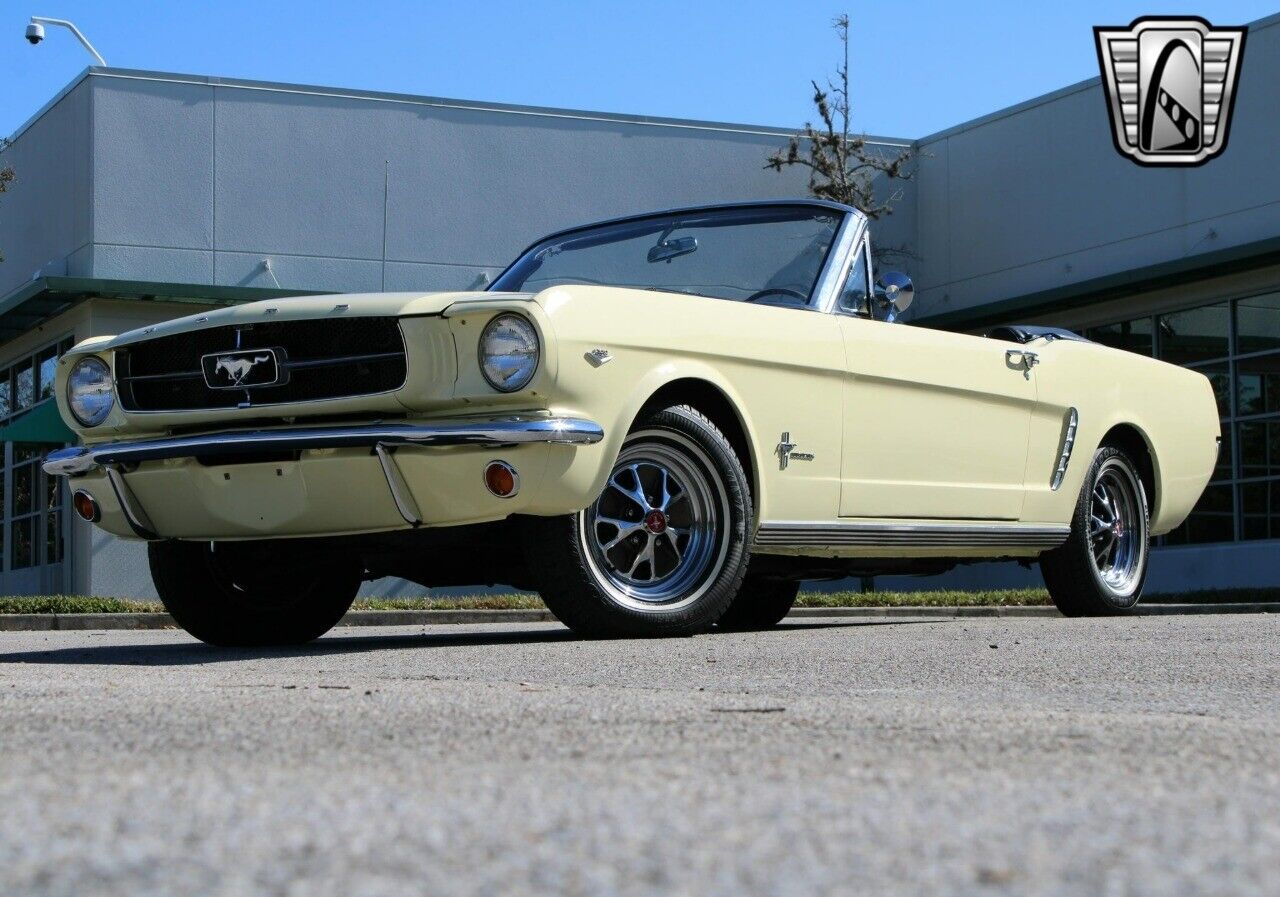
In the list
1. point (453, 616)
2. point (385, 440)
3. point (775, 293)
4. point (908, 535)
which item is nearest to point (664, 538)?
point (385, 440)

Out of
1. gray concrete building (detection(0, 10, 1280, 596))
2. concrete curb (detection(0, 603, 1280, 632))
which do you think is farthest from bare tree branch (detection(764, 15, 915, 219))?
concrete curb (detection(0, 603, 1280, 632))

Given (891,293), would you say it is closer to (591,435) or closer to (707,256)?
(707,256)

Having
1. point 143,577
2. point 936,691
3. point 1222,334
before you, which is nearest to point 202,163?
point 143,577

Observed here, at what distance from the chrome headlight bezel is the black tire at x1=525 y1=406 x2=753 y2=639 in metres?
0.54

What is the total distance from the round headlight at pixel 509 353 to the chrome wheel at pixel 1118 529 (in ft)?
12.4

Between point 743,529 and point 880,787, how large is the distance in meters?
3.86

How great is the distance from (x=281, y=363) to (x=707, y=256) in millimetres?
2125

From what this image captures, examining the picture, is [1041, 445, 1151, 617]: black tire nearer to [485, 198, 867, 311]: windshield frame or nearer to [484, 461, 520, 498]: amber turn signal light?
[485, 198, 867, 311]: windshield frame

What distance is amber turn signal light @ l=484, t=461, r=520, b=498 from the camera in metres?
5.57

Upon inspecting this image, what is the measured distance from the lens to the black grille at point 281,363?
5.80 metres

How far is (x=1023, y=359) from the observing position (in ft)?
25.4

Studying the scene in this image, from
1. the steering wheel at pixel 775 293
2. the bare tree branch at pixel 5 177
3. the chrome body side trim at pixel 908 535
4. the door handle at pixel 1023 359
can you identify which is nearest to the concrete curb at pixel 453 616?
the chrome body side trim at pixel 908 535

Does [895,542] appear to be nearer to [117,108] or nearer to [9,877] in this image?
[9,877]

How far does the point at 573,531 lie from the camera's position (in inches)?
229
